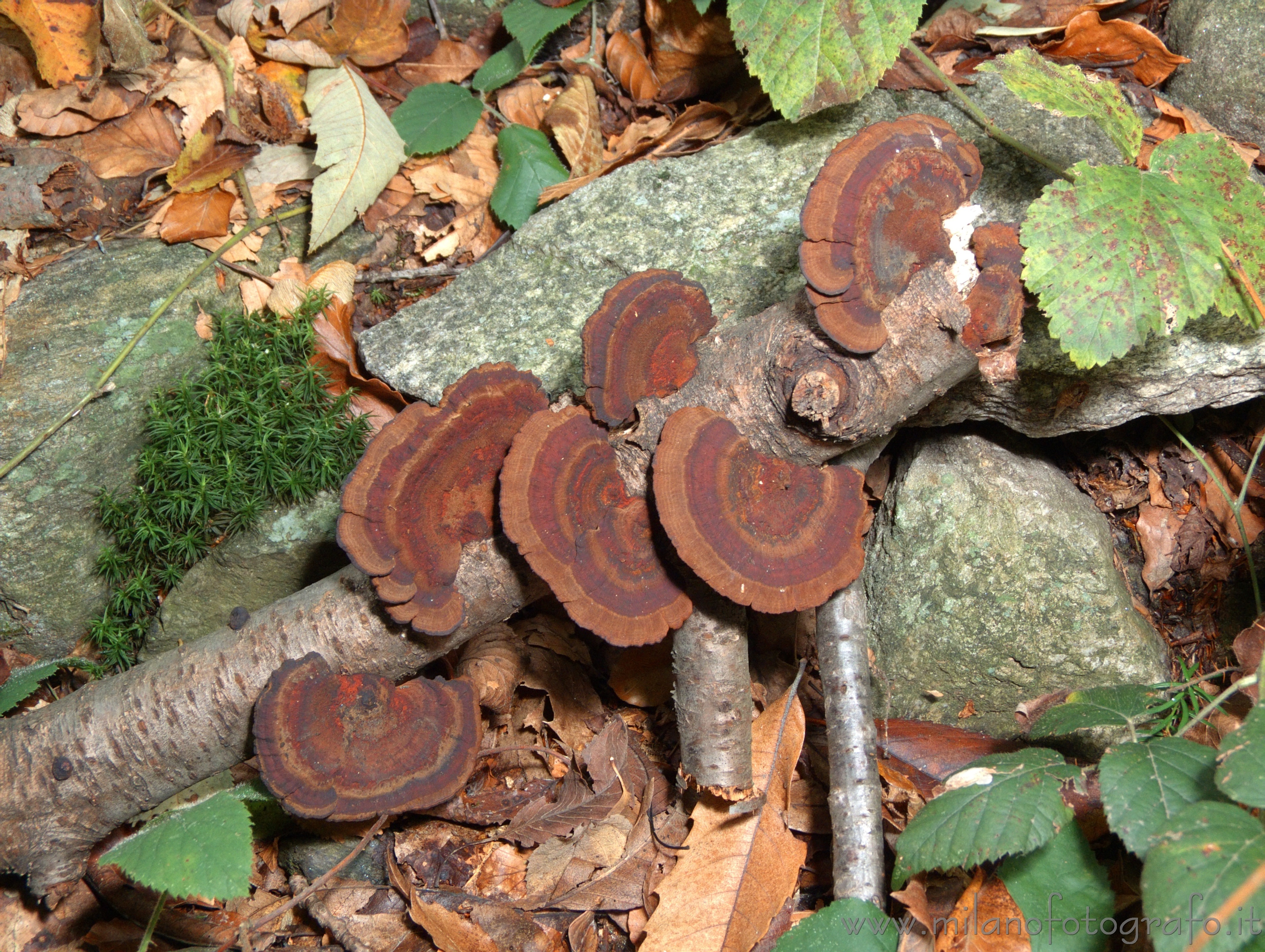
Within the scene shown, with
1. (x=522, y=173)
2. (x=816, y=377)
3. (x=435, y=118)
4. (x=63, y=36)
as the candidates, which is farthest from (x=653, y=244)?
(x=63, y=36)

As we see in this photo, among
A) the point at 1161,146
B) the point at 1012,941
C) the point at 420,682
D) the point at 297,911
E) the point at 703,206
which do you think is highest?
the point at 1161,146

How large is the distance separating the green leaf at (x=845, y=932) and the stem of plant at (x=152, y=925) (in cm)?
206

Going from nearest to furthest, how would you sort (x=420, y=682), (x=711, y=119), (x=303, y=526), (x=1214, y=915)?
(x=1214, y=915) → (x=420, y=682) → (x=303, y=526) → (x=711, y=119)

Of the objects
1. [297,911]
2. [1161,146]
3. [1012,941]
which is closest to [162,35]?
[297,911]

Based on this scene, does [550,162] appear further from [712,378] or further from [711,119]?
[712,378]

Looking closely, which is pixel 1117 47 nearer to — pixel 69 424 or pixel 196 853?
pixel 196 853

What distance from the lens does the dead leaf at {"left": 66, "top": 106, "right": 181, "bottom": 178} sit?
180 inches

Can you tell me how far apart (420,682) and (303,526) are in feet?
3.81

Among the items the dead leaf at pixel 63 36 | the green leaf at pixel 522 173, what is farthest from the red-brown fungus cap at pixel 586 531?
the dead leaf at pixel 63 36

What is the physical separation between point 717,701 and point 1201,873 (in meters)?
1.39

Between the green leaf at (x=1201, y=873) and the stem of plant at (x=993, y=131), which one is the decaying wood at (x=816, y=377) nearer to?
the stem of plant at (x=993, y=131)

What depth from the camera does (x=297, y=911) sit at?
11.1 feet

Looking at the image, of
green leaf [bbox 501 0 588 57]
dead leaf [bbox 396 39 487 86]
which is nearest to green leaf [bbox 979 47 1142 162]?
green leaf [bbox 501 0 588 57]

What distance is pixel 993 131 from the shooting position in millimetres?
2865
